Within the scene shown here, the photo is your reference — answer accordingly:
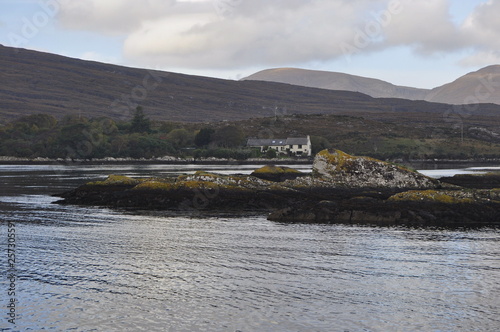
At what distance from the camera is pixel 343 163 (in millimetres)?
42969

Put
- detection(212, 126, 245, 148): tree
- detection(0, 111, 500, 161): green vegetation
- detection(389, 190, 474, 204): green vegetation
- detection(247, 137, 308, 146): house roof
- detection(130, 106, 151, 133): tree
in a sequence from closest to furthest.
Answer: detection(389, 190, 474, 204): green vegetation, detection(0, 111, 500, 161): green vegetation, detection(247, 137, 308, 146): house roof, detection(212, 126, 245, 148): tree, detection(130, 106, 151, 133): tree

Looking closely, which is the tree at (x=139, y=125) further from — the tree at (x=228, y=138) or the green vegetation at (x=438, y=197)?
the green vegetation at (x=438, y=197)

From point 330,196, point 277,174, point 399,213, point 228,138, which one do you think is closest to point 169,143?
point 228,138

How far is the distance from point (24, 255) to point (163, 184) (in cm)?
1947

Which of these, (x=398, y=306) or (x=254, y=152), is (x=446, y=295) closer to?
(x=398, y=306)

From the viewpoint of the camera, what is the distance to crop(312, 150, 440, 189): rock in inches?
1638

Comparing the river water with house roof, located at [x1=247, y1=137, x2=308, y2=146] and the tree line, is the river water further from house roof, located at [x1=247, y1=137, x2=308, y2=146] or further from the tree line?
house roof, located at [x1=247, y1=137, x2=308, y2=146]

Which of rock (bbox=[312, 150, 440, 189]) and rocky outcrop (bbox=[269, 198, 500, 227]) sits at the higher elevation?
rock (bbox=[312, 150, 440, 189])

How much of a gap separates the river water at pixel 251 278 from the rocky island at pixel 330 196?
8.94 ft

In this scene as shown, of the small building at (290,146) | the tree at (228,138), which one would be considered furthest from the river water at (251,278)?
the tree at (228,138)

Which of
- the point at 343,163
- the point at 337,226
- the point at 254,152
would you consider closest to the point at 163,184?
the point at 343,163

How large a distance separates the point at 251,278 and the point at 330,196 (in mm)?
20528

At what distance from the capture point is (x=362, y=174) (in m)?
42.2

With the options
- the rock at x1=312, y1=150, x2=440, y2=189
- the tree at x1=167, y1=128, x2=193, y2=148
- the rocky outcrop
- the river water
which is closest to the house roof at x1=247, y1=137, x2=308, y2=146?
the tree at x1=167, y1=128, x2=193, y2=148
